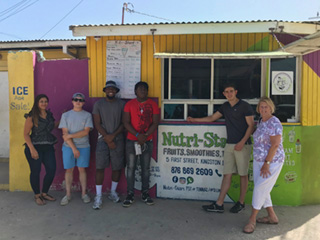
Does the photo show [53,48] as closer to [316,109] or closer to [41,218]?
[41,218]

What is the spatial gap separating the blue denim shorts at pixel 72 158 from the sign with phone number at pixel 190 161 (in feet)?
4.04

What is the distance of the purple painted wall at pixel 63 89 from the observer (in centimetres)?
473

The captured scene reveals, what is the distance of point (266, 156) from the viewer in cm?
336

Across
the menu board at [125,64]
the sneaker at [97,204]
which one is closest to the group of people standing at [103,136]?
the sneaker at [97,204]

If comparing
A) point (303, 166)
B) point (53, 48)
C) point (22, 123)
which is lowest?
point (303, 166)

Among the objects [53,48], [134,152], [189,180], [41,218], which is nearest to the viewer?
[41,218]

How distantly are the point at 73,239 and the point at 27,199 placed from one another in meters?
1.79

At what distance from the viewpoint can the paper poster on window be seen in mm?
4281

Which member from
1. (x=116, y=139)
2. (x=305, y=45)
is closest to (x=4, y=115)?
(x=116, y=139)

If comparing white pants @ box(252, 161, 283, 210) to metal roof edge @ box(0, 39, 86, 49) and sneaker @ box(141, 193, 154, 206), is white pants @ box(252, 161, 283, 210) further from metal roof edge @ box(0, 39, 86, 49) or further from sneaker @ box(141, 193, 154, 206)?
metal roof edge @ box(0, 39, 86, 49)

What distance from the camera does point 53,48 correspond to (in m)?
8.01

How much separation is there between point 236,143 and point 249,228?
118 cm

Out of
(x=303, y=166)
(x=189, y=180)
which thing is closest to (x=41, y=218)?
(x=189, y=180)

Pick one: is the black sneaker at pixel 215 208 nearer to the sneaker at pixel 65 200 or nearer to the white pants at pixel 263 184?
the white pants at pixel 263 184
